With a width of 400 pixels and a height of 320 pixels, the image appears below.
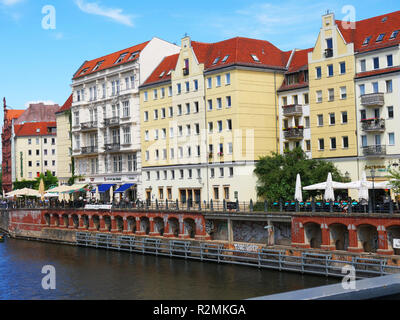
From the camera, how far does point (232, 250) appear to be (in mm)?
46469

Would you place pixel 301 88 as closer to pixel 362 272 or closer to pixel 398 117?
pixel 398 117

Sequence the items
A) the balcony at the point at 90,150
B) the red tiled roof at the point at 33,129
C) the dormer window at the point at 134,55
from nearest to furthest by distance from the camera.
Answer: the dormer window at the point at 134,55, the balcony at the point at 90,150, the red tiled roof at the point at 33,129

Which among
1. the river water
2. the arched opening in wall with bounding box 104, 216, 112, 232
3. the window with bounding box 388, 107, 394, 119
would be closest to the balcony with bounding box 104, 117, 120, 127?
the arched opening in wall with bounding box 104, 216, 112, 232

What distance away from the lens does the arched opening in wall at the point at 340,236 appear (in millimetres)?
41750

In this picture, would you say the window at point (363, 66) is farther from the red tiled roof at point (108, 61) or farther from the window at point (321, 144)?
the red tiled roof at point (108, 61)

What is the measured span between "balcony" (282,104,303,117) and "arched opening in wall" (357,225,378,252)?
22.0 metres

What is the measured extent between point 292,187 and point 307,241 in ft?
32.4

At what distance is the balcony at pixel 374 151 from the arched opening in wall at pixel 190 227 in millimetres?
18509

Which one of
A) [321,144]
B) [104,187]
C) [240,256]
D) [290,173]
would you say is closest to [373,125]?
[321,144]

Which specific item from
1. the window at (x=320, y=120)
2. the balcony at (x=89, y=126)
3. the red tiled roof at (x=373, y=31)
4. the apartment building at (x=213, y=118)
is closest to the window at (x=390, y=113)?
the red tiled roof at (x=373, y=31)

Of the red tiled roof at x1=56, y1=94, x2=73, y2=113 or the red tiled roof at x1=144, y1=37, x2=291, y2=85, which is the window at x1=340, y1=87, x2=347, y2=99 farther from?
the red tiled roof at x1=56, y1=94, x2=73, y2=113

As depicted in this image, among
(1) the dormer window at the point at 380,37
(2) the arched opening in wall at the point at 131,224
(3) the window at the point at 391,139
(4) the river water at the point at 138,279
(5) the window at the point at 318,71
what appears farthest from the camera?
(2) the arched opening in wall at the point at 131,224

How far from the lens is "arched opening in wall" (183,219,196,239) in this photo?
5692cm

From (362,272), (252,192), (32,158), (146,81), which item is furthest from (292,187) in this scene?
(32,158)
